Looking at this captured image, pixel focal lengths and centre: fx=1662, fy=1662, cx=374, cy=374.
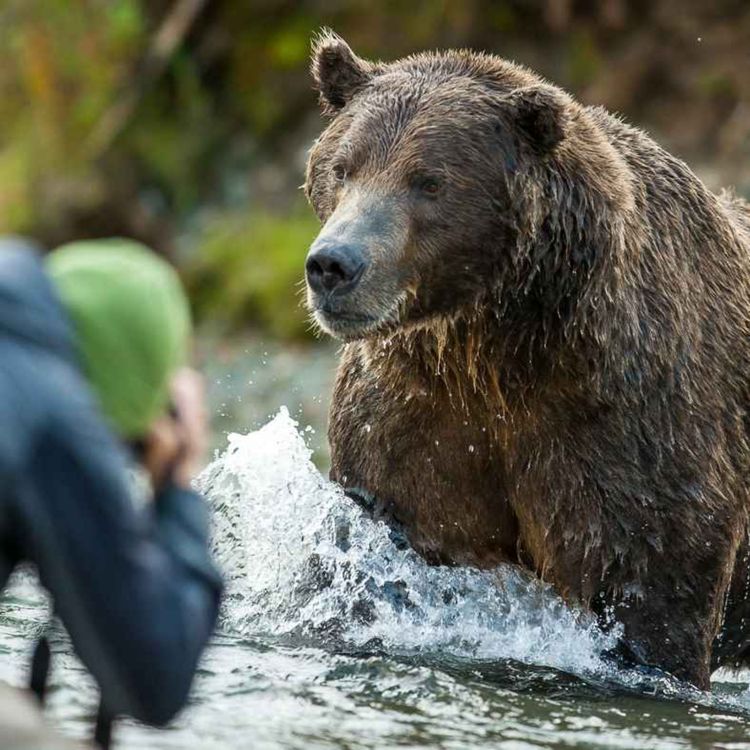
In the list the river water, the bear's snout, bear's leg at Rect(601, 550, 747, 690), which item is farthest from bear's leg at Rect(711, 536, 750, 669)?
the bear's snout

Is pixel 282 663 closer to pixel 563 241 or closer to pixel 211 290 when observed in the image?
pixel 563 241

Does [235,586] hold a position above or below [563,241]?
below

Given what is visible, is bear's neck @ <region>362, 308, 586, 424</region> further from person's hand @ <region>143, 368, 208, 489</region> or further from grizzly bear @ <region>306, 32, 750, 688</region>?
person's hand @ <region>143, 368, 208, 489</region>

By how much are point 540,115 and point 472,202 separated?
0.42 m

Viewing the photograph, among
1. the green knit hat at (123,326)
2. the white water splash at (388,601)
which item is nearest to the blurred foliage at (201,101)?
the white water splash at (388,601)

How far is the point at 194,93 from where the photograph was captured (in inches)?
734

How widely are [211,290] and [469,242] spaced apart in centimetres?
1147

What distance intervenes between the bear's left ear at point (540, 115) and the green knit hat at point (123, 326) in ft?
10.6

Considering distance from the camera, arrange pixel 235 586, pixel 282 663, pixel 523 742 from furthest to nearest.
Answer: pixel 235 586, pixel 282 663, pixel 523 742

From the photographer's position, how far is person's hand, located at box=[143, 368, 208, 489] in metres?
3.42

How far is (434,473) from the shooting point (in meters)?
6.75

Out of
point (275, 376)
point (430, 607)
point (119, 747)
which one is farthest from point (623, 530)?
point (275, 376)

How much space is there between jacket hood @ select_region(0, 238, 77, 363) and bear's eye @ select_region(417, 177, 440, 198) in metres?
3.33

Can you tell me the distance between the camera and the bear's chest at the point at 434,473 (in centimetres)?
673
